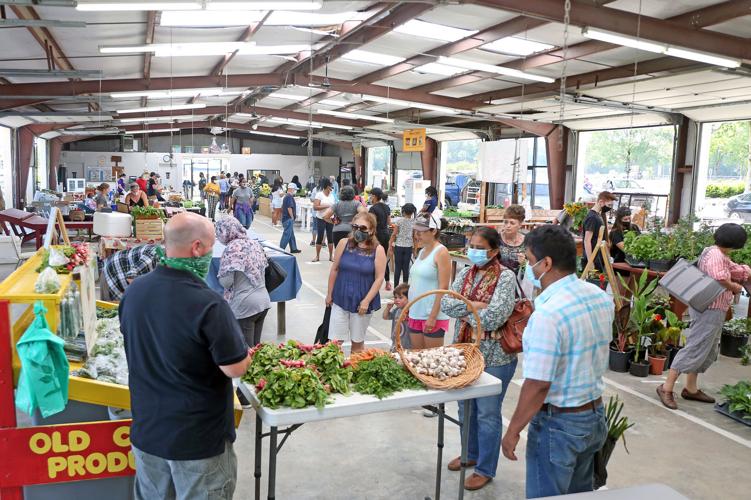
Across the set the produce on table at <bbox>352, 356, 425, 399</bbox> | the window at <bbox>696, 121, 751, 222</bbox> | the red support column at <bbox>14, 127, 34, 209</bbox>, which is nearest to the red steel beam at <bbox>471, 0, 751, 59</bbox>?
the produce on table at <bbox>352, 356, 425, 399</bbox>

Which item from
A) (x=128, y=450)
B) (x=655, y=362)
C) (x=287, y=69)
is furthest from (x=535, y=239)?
(x=287, y=69)

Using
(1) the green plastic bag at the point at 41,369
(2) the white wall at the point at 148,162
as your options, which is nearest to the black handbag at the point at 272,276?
(1) the green plastic bag at the point at 41,369

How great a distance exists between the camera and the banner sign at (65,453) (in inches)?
107

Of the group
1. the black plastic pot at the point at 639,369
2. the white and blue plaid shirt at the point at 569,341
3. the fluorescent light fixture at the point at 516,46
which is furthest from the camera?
the fluorescent light fixture at the point at 516,46

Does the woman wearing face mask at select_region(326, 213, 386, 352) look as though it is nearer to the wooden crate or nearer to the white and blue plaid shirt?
the white and blue plaid shirt

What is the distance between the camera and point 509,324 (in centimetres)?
343

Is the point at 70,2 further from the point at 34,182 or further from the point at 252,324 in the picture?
the point at 34,182

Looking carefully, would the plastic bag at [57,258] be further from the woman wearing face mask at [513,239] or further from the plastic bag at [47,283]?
the woman wearing face mask at [513,239]

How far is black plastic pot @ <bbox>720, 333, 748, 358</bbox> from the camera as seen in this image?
6.66 metres

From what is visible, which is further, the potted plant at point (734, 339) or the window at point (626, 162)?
the window at point (626, 162)

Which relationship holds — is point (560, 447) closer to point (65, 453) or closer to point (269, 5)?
point (65, 453)

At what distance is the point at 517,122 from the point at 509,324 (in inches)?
527

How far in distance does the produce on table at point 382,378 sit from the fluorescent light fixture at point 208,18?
5.82 m

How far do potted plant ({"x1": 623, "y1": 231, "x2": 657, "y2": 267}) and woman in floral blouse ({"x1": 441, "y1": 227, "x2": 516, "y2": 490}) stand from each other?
15.5 feet
